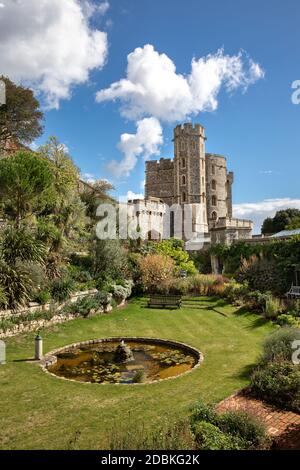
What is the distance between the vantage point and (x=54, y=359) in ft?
32.5

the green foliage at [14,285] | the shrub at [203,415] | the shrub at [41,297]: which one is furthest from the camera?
the shrub at [41,297]

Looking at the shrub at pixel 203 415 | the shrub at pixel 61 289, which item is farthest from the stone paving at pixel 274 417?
the shrub at pixel 61 289

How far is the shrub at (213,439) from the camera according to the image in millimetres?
5059

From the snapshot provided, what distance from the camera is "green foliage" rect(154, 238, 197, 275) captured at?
23.6 m

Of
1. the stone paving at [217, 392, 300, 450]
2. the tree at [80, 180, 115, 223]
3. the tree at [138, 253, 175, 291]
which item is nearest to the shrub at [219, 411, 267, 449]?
the stone paving at [217, 392, 300, 450]

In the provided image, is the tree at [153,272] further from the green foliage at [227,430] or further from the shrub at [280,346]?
the green foliage at [227,430]

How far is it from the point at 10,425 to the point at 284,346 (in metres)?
5.88

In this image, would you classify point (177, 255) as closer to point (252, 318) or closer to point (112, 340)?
point (252, 318)

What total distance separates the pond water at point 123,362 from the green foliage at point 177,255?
11.5m

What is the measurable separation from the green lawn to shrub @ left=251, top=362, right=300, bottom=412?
0.48m

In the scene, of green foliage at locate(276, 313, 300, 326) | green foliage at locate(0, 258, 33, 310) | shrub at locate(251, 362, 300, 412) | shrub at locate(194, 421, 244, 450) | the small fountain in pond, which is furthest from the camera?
green foliage at locate(0, 258, 33, 310)

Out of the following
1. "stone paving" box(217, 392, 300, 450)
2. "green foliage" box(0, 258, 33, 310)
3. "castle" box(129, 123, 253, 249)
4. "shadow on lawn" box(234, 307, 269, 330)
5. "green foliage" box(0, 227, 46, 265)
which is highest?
"castle" box(129, 123, 253, 249)

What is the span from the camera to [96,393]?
751 centimetres

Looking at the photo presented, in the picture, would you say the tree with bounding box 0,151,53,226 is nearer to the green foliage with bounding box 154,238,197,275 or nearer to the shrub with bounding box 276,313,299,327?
the green foliage with bounding box 154,238,197,275
